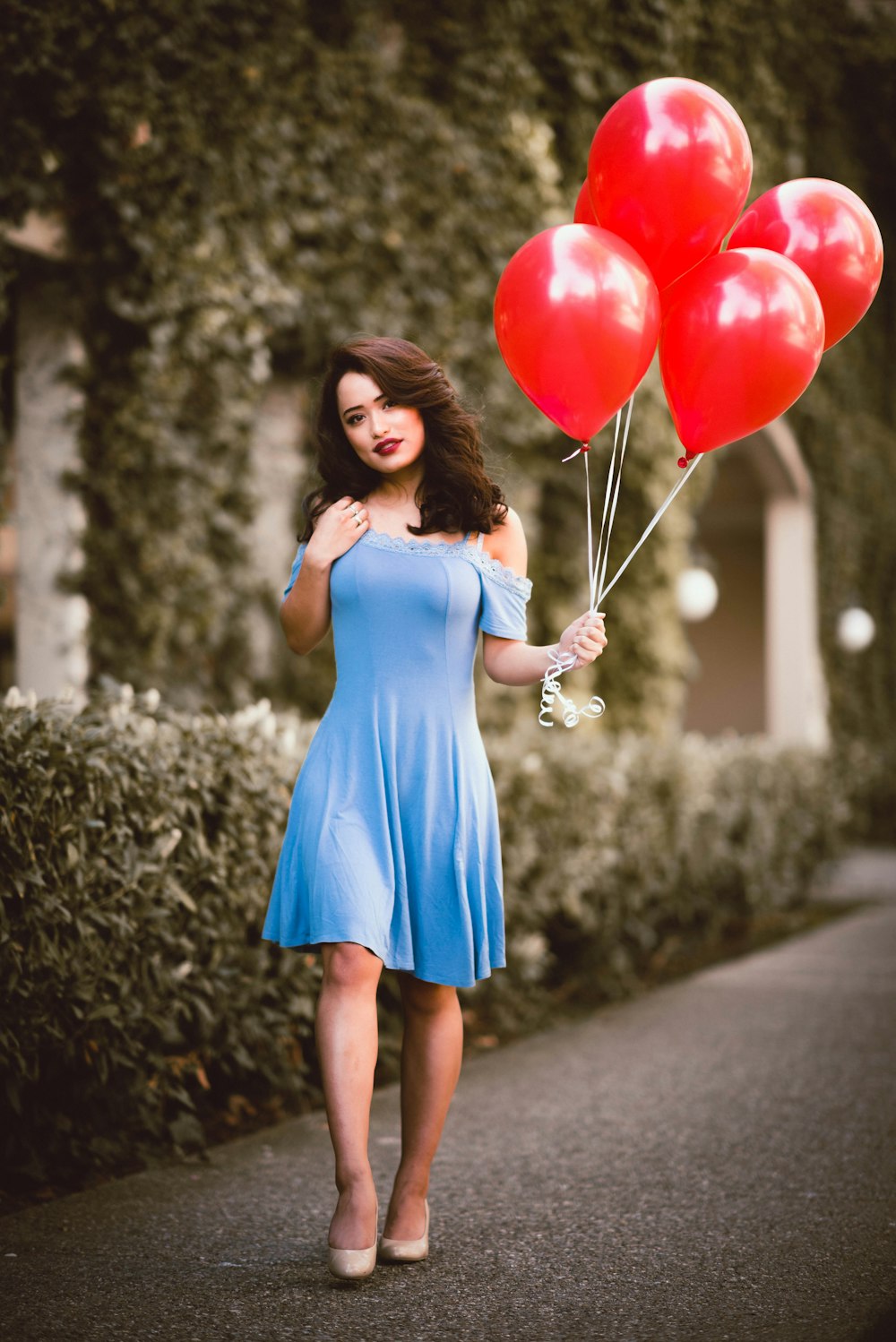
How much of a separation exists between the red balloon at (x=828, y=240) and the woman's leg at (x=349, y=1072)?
1.80 m

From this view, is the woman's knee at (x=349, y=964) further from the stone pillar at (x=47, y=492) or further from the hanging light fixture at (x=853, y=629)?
the hanging light fixture at (x=853, y=629)

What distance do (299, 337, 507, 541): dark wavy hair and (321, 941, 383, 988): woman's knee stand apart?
87 cm

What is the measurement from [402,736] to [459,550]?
0.42 m

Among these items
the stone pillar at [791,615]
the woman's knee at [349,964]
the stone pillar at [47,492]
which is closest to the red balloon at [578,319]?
the woman's knee at [349,964]

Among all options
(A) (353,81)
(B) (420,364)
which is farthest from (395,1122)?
(A) (353,81)

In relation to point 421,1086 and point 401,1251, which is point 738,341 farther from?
point 401,1251

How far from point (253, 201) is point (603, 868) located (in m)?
3.21

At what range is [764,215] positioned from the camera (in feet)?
11.2

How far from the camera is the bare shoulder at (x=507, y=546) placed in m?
3.18

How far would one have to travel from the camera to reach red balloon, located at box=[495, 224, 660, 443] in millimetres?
3021

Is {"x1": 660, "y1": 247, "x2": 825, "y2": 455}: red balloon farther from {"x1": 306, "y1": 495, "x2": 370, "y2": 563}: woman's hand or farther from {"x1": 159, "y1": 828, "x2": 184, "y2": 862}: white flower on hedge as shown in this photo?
{"x1": 159, "y1": 828, "x2": 184, "y2": 862}: white flower on hedge

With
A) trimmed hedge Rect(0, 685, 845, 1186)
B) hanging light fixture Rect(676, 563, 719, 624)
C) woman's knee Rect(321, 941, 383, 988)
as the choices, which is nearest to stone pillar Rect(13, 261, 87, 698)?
trimmed hedge Rect(0, 685, 845, 1186)

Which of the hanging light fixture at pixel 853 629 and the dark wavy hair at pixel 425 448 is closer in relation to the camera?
the dark wavy hair at pixel 425 448

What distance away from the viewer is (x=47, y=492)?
5.56 meters
